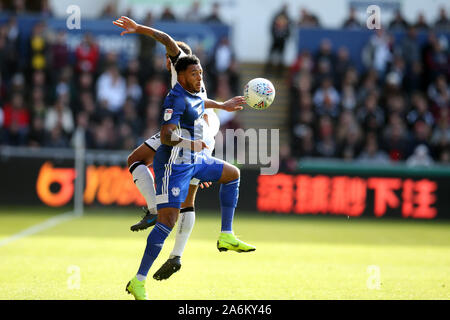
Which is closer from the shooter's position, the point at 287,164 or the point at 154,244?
the point at 154,244

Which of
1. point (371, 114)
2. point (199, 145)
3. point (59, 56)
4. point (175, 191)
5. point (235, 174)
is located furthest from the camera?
point (59, 56)

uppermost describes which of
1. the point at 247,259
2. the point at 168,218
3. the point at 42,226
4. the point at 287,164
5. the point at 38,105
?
the point at 38,105

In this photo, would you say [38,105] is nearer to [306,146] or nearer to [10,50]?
[10,50]

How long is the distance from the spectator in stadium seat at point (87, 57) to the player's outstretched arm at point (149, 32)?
10686mm

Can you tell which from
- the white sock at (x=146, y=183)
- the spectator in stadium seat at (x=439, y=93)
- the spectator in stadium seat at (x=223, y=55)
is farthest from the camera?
the spectator in stadium seat at (x=223, y=55)

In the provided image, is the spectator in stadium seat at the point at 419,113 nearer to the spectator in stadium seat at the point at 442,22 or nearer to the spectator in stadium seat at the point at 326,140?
the spectator in stadium seat at the point at 326,140

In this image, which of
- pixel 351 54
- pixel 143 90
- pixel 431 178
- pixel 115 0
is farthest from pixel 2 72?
pixel 431 178

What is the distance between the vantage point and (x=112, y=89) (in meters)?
17.6

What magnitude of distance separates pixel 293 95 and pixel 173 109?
11.1 meters

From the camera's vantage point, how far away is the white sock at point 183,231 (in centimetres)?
739

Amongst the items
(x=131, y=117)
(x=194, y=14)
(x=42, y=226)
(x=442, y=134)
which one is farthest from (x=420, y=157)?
(x=42, y=226)

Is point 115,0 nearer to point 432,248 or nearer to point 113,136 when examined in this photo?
point 113,136

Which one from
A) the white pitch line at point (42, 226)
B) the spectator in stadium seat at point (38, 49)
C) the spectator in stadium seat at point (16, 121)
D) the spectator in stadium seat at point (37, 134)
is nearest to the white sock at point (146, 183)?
the white pitch line at point (42, 226)

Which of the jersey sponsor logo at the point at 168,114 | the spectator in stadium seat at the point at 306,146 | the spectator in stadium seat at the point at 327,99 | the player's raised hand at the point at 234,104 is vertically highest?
the player's raised hand at the point at 234,104
